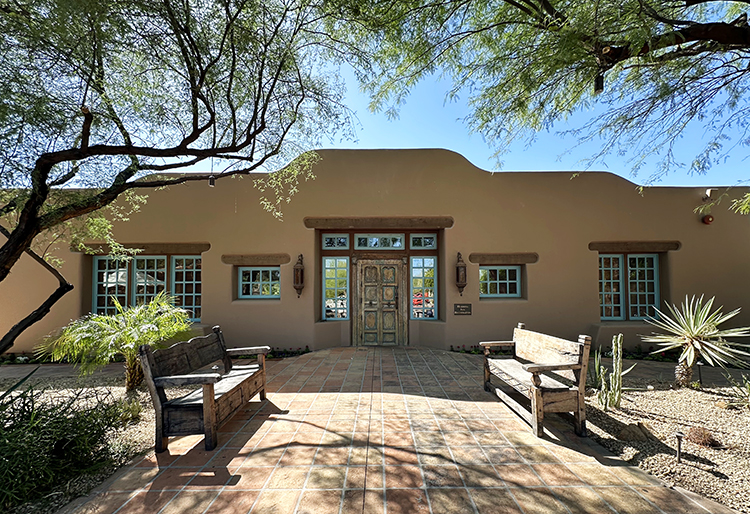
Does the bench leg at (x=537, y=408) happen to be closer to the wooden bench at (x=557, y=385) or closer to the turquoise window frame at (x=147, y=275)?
the wooden bench at (x=557, y=385)

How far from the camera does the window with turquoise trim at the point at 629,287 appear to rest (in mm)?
7352

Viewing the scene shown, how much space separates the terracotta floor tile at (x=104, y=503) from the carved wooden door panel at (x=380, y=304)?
5.22 m

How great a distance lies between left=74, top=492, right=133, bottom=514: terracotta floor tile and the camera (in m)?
2.17

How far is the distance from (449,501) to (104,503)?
2.32 metres

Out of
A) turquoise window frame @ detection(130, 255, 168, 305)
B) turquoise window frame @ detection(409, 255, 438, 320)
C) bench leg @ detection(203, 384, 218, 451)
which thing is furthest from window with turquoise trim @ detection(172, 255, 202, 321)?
bench leg @ detection(203, 384, 218, 451)

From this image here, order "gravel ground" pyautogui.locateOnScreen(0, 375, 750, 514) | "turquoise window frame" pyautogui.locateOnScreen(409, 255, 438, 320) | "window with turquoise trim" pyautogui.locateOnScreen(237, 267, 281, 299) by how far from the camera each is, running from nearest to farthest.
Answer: "gravel ground" pyautogui.locateOnScreen(0, 375, 750, 514), "window with turquoise trim" pyautogui.locateOnScreen(237, 267, 281, 299), "turquoise window frame" pyautogui.locateOnScreen(409, 255, 438, 320)

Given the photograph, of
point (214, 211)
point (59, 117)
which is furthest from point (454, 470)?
point (214, 211)

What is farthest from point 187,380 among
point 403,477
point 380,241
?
point 380,241

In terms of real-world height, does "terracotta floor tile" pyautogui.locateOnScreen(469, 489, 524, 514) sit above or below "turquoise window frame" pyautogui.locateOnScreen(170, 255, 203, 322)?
below

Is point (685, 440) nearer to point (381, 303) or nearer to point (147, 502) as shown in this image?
point (147, 502)

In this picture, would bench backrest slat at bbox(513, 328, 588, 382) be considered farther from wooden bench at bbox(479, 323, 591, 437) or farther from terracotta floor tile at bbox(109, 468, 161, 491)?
terracotta floor tile at bbox(109, 468, 161, 491)

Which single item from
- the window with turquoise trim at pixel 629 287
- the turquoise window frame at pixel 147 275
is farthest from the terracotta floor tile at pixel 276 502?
the window with turquoise trim at pixel 629 287

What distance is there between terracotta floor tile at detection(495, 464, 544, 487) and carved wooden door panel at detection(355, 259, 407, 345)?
15.6 feet

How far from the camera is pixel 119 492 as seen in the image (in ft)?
7.71
